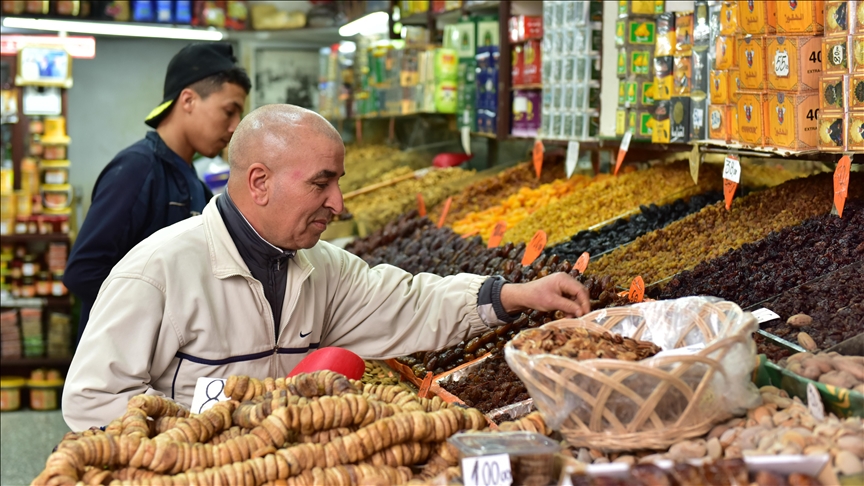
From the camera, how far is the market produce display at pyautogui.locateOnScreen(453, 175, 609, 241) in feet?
14.7

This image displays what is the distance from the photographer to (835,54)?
100 inches

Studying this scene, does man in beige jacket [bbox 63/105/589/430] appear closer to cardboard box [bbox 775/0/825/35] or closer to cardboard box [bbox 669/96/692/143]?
cardboard box [bbox 775/0/825/35]

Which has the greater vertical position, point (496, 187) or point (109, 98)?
point (109, 98)

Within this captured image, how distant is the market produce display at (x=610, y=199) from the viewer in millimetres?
3904

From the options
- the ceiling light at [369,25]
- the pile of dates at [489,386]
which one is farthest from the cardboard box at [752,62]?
the ceiling light at [369,25]

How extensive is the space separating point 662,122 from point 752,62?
29.5 inches

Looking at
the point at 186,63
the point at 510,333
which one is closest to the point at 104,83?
the point at 186,63

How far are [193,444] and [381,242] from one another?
312cm

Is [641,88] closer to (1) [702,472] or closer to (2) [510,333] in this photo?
(2) [510,333]

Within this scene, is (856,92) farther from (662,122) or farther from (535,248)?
(535,248)

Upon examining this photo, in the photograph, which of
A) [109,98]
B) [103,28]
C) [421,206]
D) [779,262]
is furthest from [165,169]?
[109,98]

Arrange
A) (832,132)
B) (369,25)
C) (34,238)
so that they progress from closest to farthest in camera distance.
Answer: (832,132) → (34,238) → (369,25)

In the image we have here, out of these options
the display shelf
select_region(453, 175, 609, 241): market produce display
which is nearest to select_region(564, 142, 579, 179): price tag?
select_region(453, 175, 609, 241): market produce display

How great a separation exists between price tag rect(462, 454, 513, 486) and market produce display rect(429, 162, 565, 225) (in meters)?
3.40
